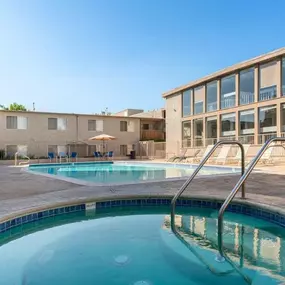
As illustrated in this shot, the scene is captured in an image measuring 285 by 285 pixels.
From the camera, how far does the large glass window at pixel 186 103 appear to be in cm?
2175

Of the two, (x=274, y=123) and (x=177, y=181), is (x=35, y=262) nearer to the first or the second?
(x=177, y=181)

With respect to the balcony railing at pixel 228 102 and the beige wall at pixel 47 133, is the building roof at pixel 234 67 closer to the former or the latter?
the balcony railing at pixel 228 102

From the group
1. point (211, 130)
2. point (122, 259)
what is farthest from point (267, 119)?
point (122, 259)

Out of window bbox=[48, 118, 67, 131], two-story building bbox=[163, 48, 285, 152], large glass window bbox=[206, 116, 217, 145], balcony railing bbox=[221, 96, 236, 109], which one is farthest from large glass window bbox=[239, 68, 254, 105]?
window bbox=[48, 118, 67, 131]

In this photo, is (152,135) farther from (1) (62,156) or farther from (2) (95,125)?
(1) (62,156)

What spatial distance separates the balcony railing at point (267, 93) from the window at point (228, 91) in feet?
6.67

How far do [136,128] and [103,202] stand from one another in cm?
2023

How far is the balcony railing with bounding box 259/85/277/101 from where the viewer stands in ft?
50.5

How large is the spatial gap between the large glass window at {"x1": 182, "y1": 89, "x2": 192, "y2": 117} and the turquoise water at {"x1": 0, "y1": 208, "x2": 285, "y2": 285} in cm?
1717

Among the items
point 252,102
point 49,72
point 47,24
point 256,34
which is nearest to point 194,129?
point 252,102

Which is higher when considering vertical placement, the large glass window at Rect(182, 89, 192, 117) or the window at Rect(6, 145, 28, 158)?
the large glass window at Rect(182, 89, 192, 117)

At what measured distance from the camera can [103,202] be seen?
217 inches

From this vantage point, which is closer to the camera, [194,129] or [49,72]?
[49,72]

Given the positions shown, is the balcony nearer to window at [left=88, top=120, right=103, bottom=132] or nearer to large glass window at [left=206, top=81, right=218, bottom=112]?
window at [left=88, top=120, right=103, bottom=132]
